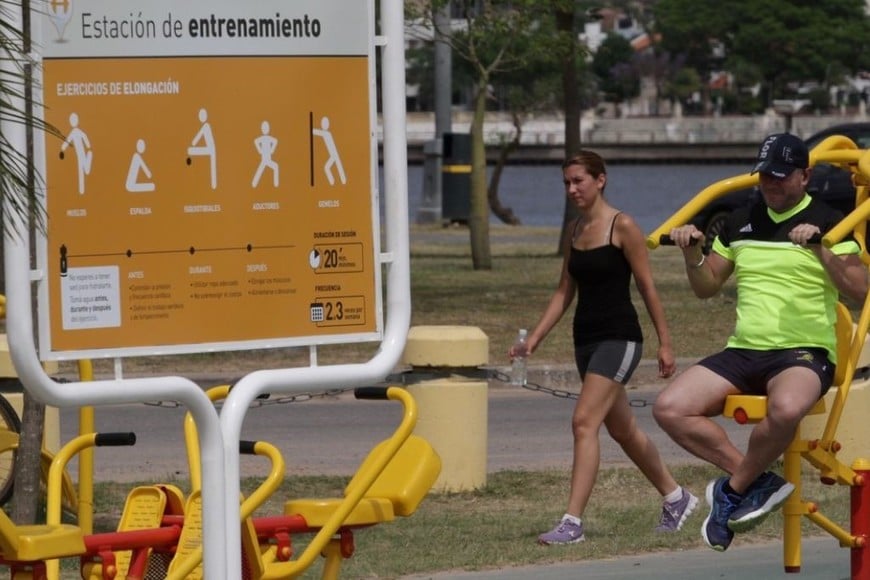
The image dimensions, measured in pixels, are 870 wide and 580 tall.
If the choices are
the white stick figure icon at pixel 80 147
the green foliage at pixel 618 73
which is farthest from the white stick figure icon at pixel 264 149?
the green foliage at pixel 618 73

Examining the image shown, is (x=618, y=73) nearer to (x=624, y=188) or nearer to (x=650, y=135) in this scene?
(x=650, y=135)

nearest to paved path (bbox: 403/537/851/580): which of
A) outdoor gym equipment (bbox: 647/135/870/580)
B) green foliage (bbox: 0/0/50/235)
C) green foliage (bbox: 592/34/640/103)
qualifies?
outdoor gym equipment (bbox: 647/135/870/580)

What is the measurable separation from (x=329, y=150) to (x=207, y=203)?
0.37 meters

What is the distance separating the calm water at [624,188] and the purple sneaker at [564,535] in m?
37.8

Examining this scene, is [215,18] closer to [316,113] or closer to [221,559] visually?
[316,113]

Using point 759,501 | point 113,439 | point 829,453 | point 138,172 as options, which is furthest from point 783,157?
point 138,172

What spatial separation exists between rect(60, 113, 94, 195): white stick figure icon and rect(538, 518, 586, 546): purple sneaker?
4103 millimetres

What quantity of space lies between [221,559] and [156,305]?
2.19 ft

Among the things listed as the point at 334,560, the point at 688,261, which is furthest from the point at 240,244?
the point at 688,261

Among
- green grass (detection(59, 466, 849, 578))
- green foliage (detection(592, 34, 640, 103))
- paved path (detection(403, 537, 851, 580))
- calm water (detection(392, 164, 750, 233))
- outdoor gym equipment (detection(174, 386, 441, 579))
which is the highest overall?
green foliage (detection(592, 34, 640, 103))

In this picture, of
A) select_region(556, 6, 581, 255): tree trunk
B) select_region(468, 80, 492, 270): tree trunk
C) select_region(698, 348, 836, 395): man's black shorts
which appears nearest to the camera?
select_region(698, 348, 836, 395): man's black shorts

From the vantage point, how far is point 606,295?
8711 millimetres

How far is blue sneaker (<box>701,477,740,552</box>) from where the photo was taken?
267 inches

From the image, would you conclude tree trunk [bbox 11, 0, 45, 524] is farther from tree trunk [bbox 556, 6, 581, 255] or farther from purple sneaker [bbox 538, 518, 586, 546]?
tree trunk [bbox 556, 6, 581, 255]
